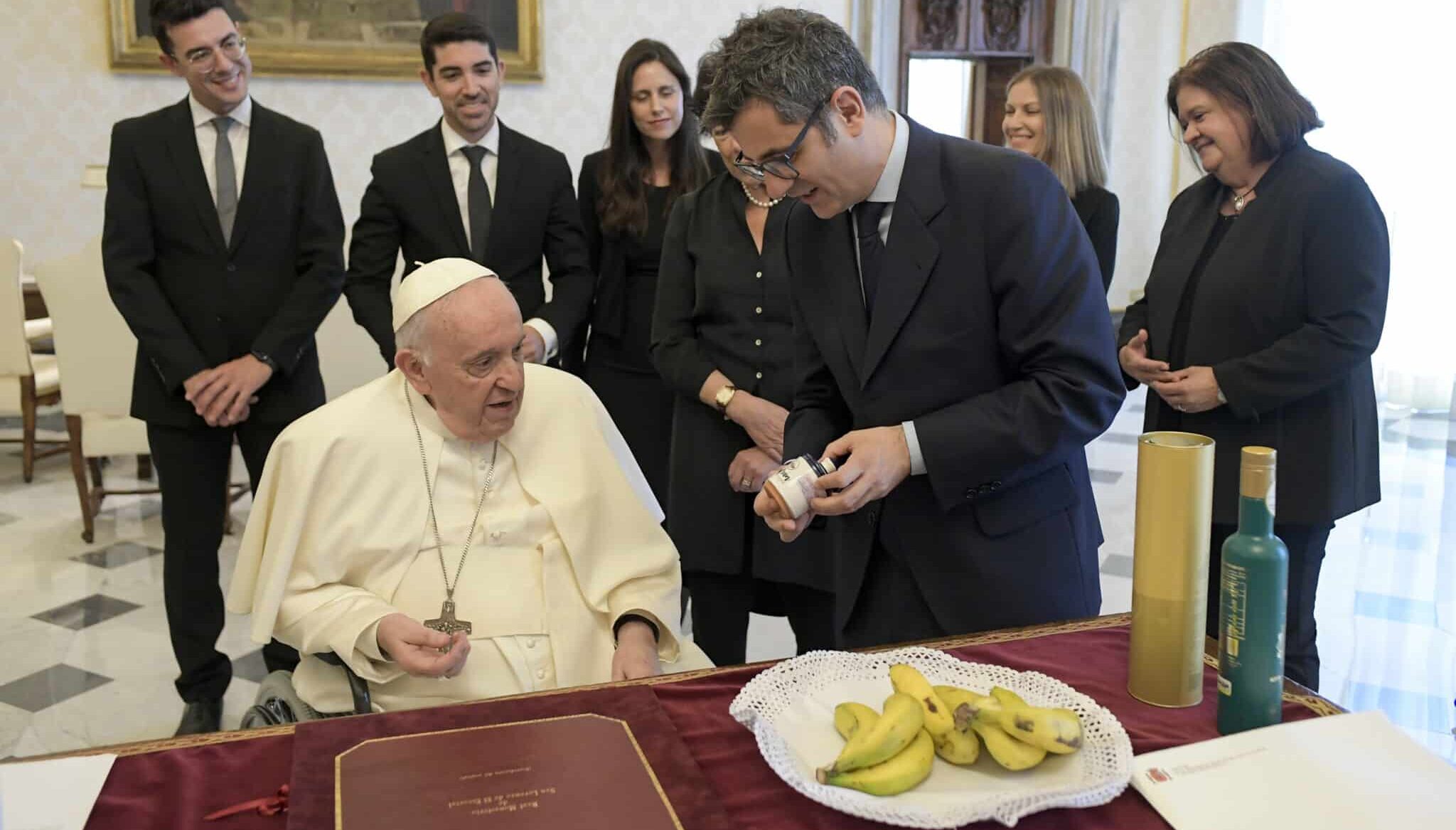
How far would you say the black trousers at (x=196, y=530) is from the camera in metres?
3.39

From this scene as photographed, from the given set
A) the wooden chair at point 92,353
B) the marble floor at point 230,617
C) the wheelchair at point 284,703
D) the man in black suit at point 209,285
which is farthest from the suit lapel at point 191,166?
the wooden chair at point 92,353

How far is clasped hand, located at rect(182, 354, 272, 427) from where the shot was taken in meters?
3.24

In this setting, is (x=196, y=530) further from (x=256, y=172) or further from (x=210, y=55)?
(x=210, y=55)

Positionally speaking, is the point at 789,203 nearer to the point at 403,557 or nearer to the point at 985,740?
the point at 403,557

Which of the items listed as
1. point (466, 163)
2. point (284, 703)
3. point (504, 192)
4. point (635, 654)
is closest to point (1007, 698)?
point (635, 654)

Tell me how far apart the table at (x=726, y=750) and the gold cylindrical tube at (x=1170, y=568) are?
1.7 inches

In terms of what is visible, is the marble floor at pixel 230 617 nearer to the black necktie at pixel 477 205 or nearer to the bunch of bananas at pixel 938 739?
the black necktie at pixel 477 205

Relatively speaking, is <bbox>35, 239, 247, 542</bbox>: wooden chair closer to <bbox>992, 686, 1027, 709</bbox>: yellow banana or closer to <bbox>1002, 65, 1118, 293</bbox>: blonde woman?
<bbox>1002, 65, 1118, 293</bbox>: blonde woman

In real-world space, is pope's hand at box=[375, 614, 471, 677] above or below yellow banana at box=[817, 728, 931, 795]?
below

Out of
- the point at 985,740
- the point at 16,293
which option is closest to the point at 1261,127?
the point at 985,740

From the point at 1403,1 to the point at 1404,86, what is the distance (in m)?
0.46

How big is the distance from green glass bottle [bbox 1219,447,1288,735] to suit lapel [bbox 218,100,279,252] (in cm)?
280

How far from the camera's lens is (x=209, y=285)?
3.37 m

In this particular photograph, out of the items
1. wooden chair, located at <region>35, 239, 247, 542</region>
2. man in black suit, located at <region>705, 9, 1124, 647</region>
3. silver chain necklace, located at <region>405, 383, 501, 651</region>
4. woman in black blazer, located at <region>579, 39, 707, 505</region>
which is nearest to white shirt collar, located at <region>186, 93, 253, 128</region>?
woman in black blazer, located at <region>579, 39, 707, 505</region>
